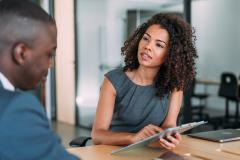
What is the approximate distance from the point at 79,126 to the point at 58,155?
504 centimetres

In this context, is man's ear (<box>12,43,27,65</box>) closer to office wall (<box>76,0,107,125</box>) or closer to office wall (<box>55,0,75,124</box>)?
office wall (<box>76,0,107,125</box>)

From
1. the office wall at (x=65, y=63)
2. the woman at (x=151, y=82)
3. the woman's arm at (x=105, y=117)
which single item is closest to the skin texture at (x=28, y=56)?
the woman's arm at (x=105, y=117)

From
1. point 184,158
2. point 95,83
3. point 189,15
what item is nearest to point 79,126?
point 95,83

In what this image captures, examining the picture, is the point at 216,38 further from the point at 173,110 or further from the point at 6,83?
the point at 6,83

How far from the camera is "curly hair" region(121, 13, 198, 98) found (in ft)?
6.73

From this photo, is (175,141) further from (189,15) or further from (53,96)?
(53,96)

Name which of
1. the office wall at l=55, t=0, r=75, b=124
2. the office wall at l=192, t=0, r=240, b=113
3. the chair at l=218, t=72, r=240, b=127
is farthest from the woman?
the office wall at l=192, t=0, r=240, b=113

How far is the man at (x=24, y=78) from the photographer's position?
81cm

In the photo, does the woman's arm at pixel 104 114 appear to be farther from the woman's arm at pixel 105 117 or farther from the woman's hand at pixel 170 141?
the woman's hand at pixel 170 141

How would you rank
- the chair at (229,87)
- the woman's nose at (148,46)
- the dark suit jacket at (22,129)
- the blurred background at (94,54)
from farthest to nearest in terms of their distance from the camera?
the blurred background at (94,54) < the chair at (229,87) < the woman's nose at (148,46) < the dark suit jacket at (22,129)

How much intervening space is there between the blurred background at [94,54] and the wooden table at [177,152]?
3.36 m

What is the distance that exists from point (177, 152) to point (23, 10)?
38.0 inches

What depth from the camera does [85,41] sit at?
572 cm

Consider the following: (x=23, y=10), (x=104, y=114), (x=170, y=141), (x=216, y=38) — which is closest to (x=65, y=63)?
(x=216, y=38)
